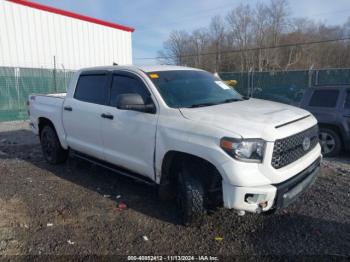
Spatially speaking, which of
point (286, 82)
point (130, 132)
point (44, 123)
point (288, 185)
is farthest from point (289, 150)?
point (286, 82)

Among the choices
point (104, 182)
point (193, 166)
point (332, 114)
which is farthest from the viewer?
point (332, 114)

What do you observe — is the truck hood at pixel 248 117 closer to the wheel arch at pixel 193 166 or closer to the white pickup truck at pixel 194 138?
the white pickup truck at pixel 194 138

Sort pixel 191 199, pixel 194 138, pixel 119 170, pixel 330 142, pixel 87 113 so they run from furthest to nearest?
1. pixel 330 142
2. pixel 87 113
3. pixel 119 170
4. pixel 191 199
5. pixel 194 138

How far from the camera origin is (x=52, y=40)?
16344 millimetres

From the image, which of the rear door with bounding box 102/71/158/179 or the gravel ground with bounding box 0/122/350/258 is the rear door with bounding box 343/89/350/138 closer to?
the gravel ground with bounding box 0/122/350/258

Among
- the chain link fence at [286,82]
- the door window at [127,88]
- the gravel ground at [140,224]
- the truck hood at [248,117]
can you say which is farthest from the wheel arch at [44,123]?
the chain link fence at [286,82]

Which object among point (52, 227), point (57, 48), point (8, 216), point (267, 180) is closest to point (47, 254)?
point (52, 227)

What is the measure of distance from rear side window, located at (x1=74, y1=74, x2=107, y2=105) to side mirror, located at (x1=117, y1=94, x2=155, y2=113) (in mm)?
998

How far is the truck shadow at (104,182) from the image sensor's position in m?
3.94

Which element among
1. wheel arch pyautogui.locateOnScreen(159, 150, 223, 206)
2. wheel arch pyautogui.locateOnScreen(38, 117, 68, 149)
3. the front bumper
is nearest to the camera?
the front bumper

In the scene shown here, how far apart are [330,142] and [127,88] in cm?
464

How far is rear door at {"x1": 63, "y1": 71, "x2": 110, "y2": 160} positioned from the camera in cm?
443

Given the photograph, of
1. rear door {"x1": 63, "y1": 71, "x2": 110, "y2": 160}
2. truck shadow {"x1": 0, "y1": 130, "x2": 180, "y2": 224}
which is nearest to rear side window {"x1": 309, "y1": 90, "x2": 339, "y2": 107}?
truck shadow {"x1": 0, "y1": 130, "x2": 180, "y2": 224}

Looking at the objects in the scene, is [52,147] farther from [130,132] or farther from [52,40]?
[52,40]
